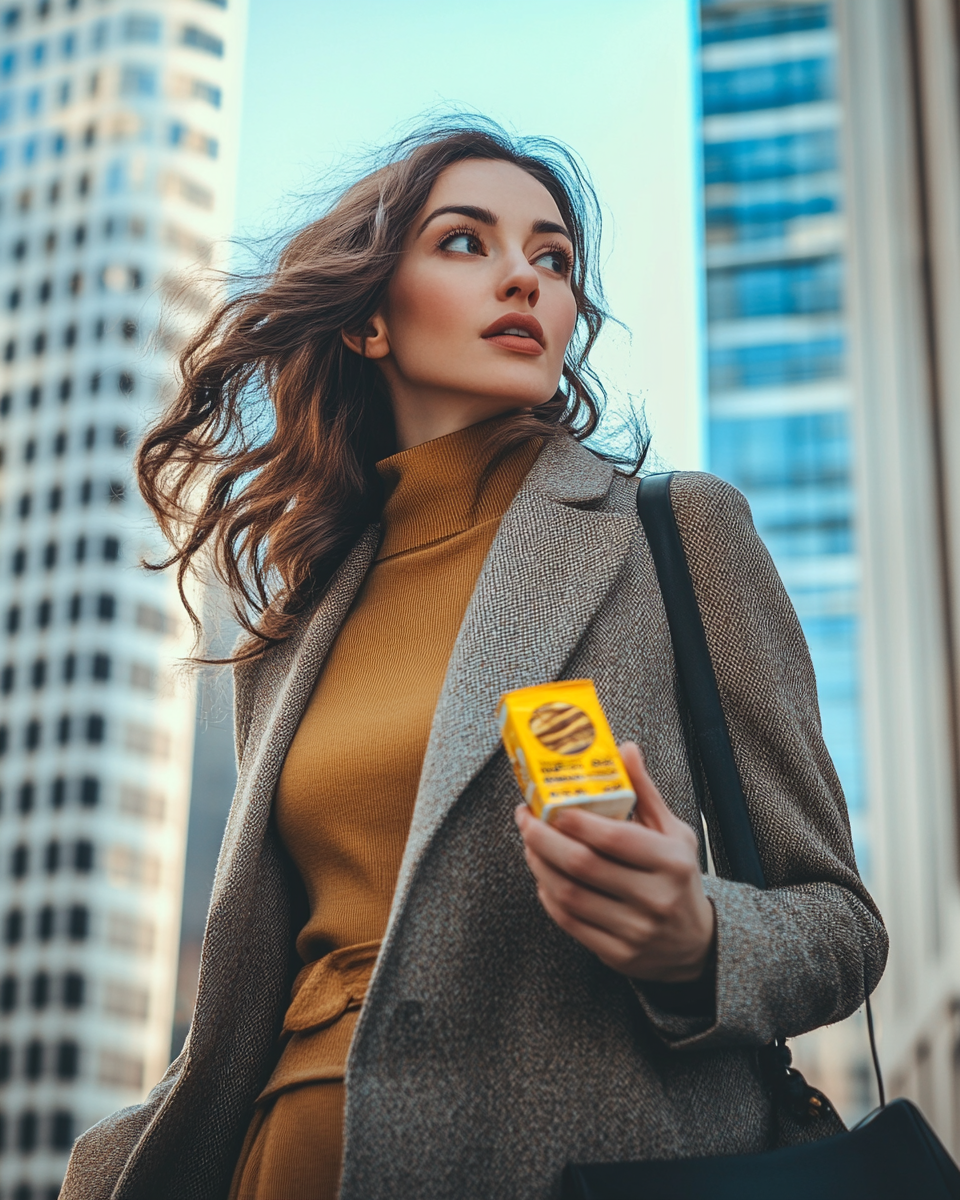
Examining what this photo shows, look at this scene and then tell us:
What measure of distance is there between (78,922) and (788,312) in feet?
85.1

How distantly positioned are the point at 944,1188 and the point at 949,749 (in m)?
2.41

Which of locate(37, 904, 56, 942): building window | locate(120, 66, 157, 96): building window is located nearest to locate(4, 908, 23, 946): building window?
locate(37, 904, 56, 942): building window

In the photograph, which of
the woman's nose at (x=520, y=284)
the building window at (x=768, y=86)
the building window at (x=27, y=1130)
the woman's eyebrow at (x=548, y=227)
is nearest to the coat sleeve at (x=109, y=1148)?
the woman's nose at (x=520, y=284)

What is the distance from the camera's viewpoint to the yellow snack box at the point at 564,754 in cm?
69

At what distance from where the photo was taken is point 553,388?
4.07 ft

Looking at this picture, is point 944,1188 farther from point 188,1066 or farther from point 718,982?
point 188,1066

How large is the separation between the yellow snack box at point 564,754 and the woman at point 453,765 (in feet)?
0.06

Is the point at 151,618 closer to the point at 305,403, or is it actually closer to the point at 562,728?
the point at 305,403

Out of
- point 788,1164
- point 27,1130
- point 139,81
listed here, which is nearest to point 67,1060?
point 27,1130

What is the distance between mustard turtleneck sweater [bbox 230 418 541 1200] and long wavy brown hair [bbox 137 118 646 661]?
0.35 feet

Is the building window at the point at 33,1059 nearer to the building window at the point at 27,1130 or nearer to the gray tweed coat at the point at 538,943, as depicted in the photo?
the building window at the point at 27,1130

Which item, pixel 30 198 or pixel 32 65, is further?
pixel 30 198

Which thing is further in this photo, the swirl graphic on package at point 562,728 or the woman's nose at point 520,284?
the woman's nose at point 520,284

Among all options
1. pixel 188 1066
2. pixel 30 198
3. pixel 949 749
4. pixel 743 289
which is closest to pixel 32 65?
pixel 30 198
